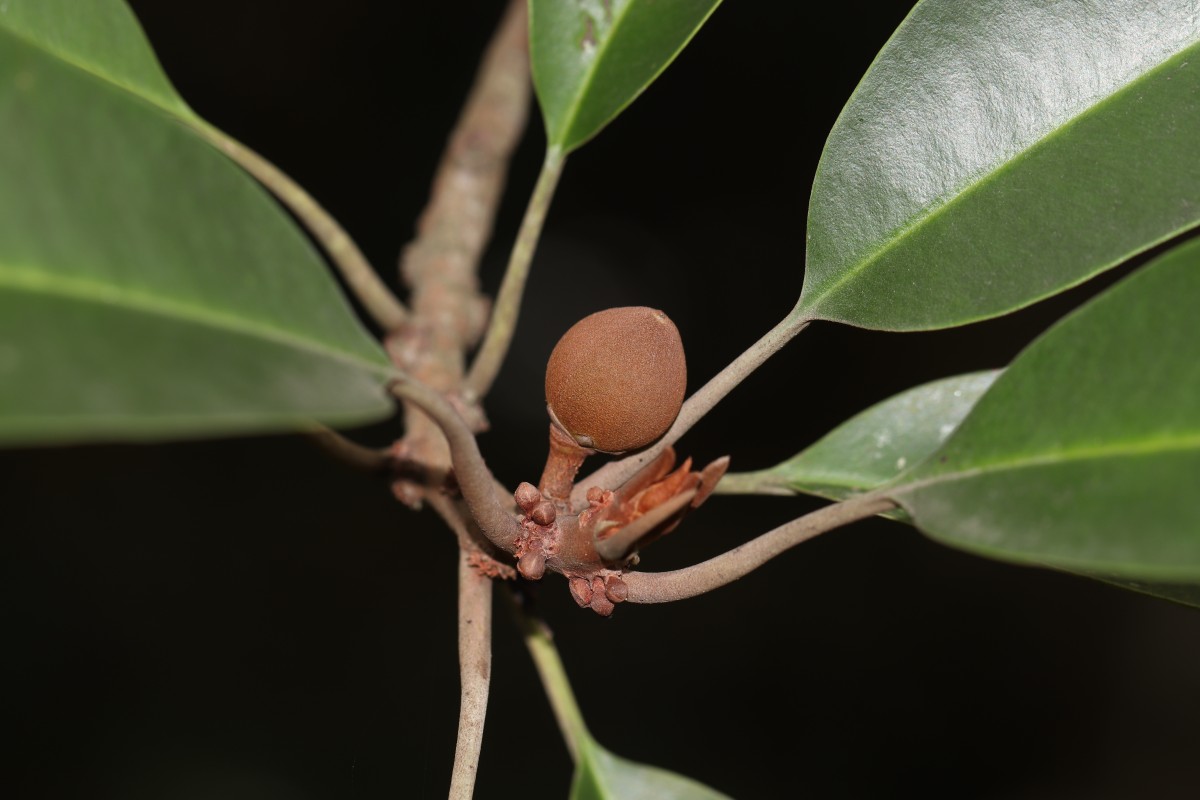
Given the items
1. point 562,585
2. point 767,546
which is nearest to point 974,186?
point 767,546

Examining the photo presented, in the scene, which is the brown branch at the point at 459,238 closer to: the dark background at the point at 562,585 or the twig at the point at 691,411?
the twig at the point at 691,411

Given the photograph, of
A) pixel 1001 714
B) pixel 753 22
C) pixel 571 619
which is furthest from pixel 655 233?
pixel 1001 714

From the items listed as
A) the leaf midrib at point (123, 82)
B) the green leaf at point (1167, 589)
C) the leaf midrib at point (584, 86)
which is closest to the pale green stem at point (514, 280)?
the leaf midrib at point (584, 86)

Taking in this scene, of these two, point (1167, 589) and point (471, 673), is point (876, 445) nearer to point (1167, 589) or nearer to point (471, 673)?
point (1167, 589)

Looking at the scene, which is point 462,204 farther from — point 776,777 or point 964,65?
point 776,777

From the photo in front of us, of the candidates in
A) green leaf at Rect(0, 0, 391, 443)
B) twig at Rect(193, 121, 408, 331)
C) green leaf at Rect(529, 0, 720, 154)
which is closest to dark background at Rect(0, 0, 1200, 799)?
twig at Rect(193, 121, 408, 331)
